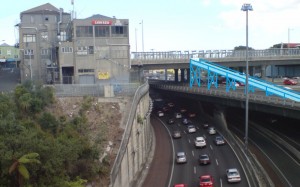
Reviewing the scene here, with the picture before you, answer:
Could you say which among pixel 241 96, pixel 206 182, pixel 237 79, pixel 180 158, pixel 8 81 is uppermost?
pixel 8 81

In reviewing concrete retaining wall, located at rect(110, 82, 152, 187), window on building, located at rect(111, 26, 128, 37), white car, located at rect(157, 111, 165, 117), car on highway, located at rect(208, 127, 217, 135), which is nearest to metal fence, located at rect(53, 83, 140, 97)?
concrete retaining wall, located at rect(110, 82, 152, 187)

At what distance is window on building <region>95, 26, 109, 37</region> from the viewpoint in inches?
2297

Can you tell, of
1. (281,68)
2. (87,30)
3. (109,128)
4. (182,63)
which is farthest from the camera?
(281,68)

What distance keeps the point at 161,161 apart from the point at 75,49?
19.9 m

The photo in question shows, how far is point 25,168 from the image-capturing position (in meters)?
23.1

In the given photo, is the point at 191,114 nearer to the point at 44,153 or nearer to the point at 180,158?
the point at 180,158

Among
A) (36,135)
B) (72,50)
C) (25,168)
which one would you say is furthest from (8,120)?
(72,50)

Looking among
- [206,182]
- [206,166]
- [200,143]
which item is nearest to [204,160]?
[206,166]

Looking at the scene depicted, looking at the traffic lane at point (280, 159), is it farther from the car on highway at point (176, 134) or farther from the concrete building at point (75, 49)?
the concrete building at point (75, 49)

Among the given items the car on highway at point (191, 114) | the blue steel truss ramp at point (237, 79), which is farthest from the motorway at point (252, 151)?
the car on highway at point (191, 114)

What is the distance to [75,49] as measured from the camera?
190 ft

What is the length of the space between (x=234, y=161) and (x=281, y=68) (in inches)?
3595

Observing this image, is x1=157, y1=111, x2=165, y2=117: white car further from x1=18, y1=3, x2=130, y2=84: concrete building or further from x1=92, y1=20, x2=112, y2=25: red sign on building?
x1=92, y1=20, x2=112, y2=25: red sign on building

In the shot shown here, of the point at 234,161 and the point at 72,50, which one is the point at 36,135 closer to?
the point at 234,161
